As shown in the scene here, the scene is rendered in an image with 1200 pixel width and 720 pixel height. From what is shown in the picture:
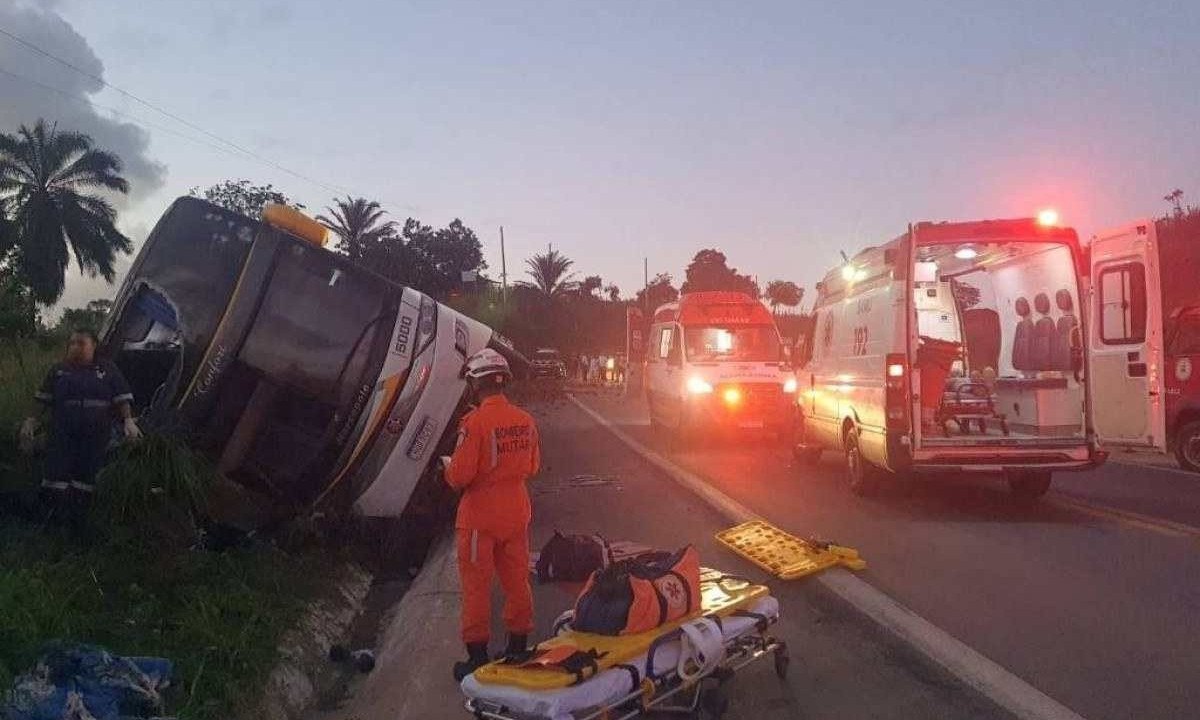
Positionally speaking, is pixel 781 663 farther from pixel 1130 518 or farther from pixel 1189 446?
pixel 1189 446

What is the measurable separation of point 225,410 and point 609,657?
4495 millimetres

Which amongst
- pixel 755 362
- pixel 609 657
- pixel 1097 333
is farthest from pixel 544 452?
pixel 609 657

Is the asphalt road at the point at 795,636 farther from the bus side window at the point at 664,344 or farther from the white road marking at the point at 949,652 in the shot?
the bus side window at the point at 664,344

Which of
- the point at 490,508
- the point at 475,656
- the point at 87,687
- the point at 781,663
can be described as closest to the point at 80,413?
the point at 87,687

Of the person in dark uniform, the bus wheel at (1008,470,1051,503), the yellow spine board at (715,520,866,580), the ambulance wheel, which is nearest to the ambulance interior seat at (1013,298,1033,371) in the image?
the bus wheel at (1008,470,1051,503)

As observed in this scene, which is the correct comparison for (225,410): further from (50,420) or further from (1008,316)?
(1008,316)

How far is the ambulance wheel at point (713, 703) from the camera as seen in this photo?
491cm

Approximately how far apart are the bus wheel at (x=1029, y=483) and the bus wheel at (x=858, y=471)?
1.43 meters

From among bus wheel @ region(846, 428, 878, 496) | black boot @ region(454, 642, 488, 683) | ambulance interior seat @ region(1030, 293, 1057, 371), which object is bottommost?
black boot @ region(454, 642, 488, 683)

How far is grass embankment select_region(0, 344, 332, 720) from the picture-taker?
4859 mm

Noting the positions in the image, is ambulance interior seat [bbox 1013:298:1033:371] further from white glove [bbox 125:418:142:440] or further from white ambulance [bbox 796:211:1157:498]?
white glove [bbox 125:418:142:440]

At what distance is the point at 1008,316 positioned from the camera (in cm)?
1280

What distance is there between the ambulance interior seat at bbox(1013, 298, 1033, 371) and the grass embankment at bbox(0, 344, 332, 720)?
8.21 meters

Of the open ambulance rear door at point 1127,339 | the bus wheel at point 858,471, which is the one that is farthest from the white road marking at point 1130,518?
the bus wheel at point 858,471
